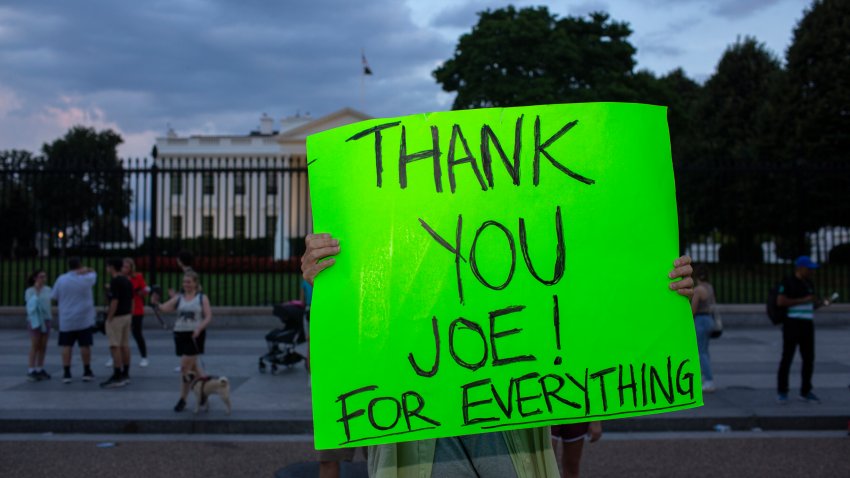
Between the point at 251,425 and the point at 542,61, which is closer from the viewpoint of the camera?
the point at 251,425

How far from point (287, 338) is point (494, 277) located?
8551 millimetres

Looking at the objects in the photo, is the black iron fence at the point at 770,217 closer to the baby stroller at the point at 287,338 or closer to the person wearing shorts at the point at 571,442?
the baby stroller at the point at 287,338

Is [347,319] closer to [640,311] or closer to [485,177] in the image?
[485,177]

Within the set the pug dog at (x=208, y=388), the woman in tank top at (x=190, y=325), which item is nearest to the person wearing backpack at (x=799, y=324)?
the pug dog at (x=208, y=388)

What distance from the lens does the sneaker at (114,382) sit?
925cm

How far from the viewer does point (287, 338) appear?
10469 millimetres

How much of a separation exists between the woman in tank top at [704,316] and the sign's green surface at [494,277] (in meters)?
6.69

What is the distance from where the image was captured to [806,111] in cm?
2425

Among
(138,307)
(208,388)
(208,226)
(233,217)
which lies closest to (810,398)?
(208,388)

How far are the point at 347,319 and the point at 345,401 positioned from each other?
233mm

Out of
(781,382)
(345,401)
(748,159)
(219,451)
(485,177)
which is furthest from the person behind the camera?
(748,159)

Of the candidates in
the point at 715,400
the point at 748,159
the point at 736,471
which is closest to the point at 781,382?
the point at 715,400

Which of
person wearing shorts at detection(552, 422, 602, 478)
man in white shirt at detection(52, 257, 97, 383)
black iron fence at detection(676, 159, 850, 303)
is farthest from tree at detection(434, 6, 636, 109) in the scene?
person wearing shorts at detection(552, 422, 602, 478)

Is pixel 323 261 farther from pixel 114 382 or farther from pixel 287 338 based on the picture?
pixel 287 338
